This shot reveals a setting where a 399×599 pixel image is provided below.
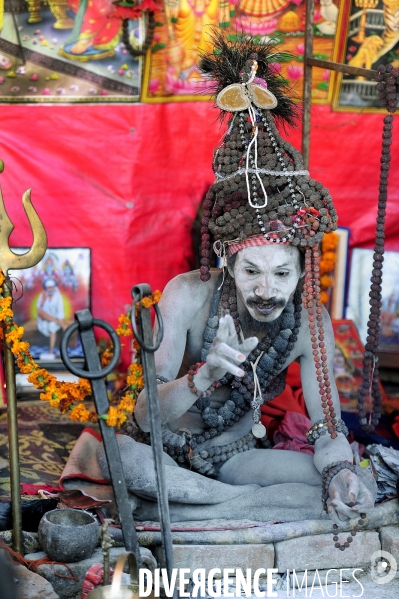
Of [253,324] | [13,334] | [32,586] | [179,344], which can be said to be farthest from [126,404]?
[253,324]

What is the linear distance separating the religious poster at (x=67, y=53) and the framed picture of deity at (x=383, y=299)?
1977mm

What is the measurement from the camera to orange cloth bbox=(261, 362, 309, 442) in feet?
15.5

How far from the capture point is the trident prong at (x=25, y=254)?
3.36 m

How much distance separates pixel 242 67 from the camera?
152 inches

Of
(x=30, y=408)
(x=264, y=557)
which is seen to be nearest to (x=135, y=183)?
(x=30, y=408)

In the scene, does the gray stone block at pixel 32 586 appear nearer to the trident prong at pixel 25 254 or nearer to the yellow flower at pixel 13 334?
the yellow flower at pixel 13 334

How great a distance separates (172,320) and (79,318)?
1230 mm

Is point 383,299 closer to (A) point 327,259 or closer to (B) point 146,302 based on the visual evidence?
(A) point 327,259

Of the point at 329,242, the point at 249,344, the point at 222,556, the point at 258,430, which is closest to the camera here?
the point at 249,344

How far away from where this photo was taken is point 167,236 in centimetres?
582

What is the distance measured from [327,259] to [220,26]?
1.75 metres

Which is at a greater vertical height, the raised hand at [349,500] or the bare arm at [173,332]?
the bare arm at [173,332]

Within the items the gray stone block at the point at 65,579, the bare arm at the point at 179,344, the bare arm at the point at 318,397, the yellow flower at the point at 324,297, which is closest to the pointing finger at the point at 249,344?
the bare arm at the point at 179,344

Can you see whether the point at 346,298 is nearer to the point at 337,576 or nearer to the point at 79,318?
the point at 337,576
